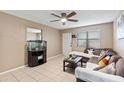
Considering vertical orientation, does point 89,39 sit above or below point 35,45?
above

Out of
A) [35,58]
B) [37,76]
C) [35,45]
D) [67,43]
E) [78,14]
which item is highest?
[78,14]

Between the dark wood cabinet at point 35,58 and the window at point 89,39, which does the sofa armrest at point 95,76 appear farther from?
the window at point 89,39

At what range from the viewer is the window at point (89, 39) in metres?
5.55

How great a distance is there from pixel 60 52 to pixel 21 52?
3.67 meters

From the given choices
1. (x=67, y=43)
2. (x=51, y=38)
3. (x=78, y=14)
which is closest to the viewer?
(x=78, y=14)

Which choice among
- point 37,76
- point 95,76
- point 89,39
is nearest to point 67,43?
point 89,39

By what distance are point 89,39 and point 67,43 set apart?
5.74 feet

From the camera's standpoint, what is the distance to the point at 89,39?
5.91 metres

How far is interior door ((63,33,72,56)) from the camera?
269 inches

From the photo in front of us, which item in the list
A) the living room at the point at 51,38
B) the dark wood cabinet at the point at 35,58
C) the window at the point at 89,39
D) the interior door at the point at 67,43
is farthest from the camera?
the interior door at the point at 67,43

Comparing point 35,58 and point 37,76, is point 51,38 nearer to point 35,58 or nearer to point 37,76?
point 35,58

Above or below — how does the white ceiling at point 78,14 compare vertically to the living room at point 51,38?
above

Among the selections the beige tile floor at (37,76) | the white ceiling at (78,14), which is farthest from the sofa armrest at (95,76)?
the white ceiling at (78,14)
